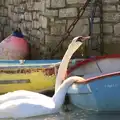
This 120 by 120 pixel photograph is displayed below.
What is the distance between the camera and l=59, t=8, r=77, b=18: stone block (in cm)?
886

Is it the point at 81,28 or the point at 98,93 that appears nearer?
the point at 98,93

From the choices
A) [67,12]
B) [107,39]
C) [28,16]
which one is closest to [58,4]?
[67,12]

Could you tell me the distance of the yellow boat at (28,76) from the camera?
8062mm

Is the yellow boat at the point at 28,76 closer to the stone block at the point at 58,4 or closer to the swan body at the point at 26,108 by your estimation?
the swan body at the point at 26,108

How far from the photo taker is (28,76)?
8.09m

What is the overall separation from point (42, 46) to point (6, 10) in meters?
3.60

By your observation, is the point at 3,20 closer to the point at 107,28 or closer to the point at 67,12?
the point at 67,12

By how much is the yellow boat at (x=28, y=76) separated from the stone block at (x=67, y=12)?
1.15 meters

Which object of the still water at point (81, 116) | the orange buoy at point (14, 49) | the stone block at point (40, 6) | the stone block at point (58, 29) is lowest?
the still water at point (81, 116)

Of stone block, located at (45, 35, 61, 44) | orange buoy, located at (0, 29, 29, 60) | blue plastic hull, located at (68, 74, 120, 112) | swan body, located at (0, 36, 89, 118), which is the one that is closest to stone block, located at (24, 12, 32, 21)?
orange buoy, located at (0, 29, 29, 60)

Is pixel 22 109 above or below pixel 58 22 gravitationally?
below

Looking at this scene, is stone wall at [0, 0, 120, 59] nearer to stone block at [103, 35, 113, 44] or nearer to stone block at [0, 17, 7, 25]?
stone block at [103, 35, 113, 44]

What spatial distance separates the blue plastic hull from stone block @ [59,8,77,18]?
2.11 metres

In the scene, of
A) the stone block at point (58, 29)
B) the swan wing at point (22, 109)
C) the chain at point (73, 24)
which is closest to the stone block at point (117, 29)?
the chain at point (73, 24)
